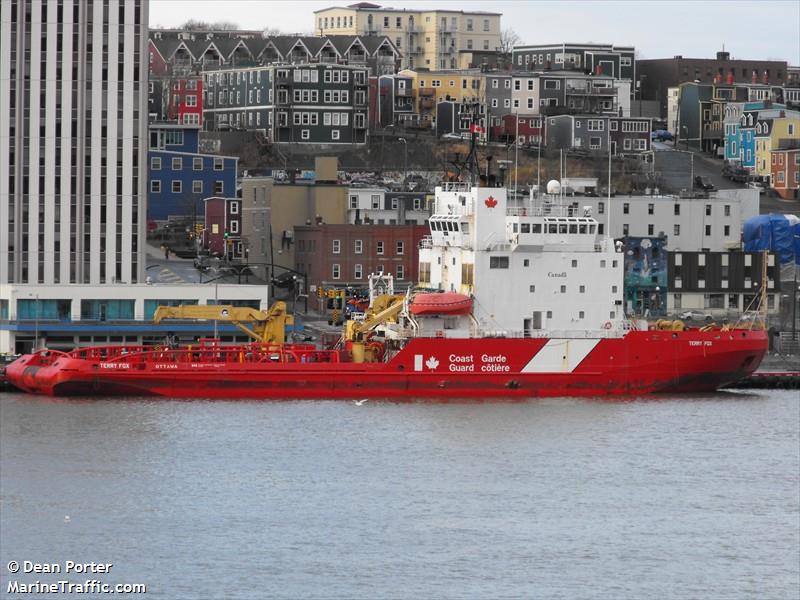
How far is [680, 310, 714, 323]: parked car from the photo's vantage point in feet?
277

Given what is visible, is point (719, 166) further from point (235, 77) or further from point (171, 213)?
point (171, 213)

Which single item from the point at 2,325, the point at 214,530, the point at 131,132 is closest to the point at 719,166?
the point at 131,132

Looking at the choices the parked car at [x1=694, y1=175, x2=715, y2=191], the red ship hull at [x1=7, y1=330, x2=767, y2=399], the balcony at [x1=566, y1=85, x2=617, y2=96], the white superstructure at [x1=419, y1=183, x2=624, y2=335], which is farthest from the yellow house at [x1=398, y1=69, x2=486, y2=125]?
the red ship hull at [x1=7, y1=330, x2=767, y2=399]

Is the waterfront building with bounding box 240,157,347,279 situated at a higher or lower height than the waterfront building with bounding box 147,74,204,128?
lower

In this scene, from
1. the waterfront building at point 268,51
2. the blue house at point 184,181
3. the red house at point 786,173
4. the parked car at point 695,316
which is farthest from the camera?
the waterfront building at point 268,51

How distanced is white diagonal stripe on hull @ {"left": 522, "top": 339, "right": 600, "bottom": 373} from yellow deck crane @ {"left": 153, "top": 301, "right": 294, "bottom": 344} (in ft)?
28.4

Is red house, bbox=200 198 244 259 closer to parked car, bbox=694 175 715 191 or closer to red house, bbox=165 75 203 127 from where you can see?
red house, bbox=165 75 203 127

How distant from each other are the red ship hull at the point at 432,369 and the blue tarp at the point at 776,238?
24961mm

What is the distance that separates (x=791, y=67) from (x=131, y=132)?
8635cm

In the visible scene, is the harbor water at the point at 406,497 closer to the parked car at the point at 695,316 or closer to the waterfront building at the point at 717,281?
the parked car at the point at 695,316

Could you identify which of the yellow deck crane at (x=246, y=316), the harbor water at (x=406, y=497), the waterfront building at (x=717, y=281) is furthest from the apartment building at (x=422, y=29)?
the harbor water at (x=406, y=497)

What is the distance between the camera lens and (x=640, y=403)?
69062 millimetres

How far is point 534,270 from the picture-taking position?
7081 cm

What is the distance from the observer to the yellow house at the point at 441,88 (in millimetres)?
127250
